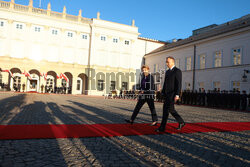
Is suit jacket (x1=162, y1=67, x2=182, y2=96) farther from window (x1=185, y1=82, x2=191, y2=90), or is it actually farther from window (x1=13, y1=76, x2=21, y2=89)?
window (x1=13, y1=76, x2=21, y2=89)

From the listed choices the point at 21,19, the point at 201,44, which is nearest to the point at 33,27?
the point at 21,19

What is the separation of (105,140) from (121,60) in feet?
124

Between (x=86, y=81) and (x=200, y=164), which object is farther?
(x=86, y=81)

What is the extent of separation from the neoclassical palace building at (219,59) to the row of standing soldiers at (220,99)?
3924mm

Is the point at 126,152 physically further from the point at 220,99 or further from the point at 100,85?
the point at 100,85

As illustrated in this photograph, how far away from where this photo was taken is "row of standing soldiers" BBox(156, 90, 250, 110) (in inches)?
659

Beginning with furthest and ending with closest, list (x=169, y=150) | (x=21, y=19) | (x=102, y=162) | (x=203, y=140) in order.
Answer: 1. (x=21, y=19)
2. (x=203, y=140)
3. (x=169, y=150)
4. (x=102, y=162)

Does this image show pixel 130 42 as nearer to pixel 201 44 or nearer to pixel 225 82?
pixel 201 44

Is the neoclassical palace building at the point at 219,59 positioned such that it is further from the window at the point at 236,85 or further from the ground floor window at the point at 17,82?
the ground floor window at the point at 17,82

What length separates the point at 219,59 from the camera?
2491 cm

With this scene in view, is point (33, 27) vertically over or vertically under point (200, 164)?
over

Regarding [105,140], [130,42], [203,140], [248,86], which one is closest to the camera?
[105,140]

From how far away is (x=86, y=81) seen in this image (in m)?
39.7

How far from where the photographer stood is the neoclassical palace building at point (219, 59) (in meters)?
21.5
